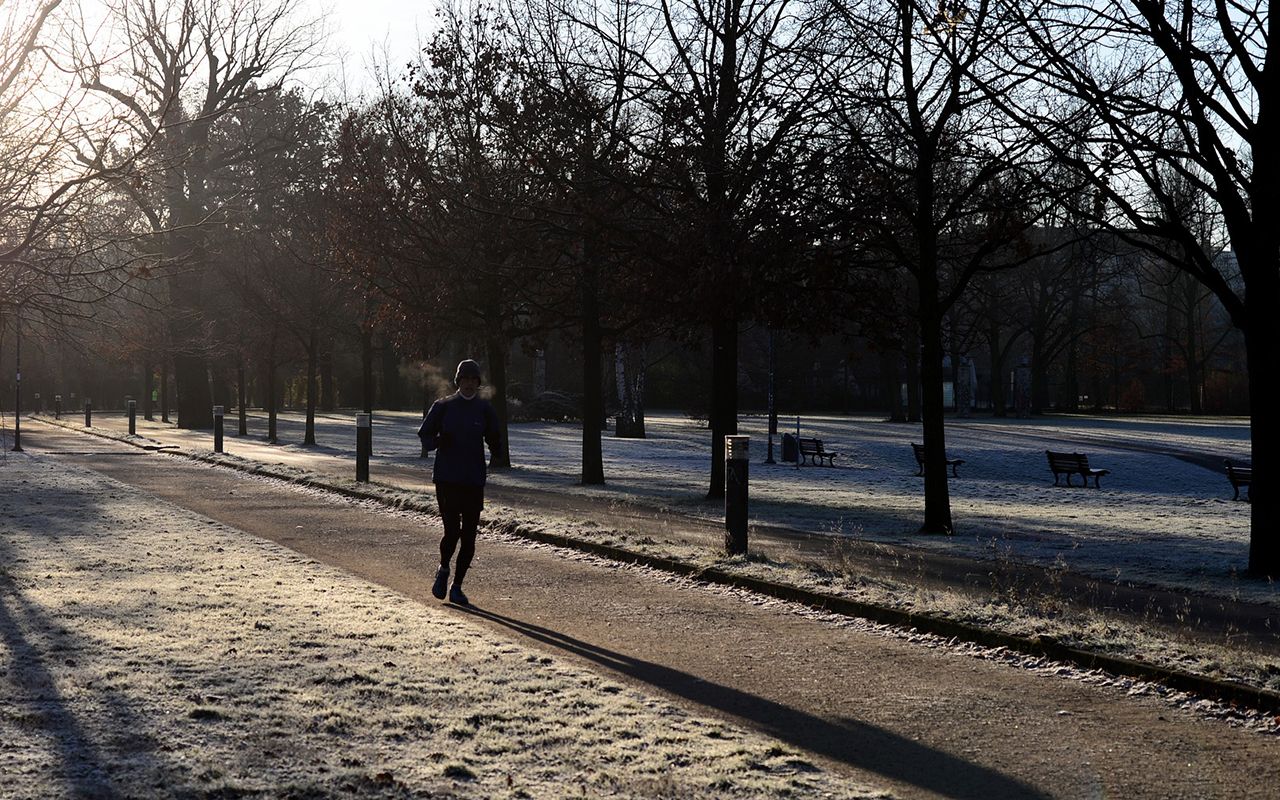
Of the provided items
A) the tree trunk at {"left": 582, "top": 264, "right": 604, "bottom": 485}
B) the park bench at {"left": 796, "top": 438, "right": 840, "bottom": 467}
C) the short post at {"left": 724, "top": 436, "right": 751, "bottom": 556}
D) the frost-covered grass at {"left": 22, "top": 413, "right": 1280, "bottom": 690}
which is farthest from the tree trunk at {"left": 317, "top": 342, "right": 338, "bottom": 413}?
the short post at {"left": 724, "top": 436, "right": 751, "bottom": 556}

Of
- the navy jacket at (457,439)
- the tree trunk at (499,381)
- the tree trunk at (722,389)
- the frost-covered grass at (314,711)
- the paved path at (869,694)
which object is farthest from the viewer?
the tree trunk at (499,381)

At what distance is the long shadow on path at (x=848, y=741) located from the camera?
490 cm

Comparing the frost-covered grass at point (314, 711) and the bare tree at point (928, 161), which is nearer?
the frost-covered grass at point (314, 711)

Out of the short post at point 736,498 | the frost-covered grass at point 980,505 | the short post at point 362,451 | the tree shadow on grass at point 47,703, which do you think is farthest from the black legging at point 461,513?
the short post at point 362,451

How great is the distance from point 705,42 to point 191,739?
16.3 meters

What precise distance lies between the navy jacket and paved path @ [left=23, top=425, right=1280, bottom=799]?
3.40 ft

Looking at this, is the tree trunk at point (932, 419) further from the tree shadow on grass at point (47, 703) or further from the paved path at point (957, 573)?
the tree shadow on grass at point (47, 703)

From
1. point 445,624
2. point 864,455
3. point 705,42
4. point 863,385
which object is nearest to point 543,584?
point 445,624

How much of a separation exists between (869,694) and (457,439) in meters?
4.21

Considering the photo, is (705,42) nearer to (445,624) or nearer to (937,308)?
(937,308)

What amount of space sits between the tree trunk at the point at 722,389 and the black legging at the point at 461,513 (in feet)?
32.4

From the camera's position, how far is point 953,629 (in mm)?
8125

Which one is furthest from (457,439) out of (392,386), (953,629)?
(392,386)

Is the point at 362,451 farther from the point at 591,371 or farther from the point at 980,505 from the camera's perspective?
the point at 980,505
